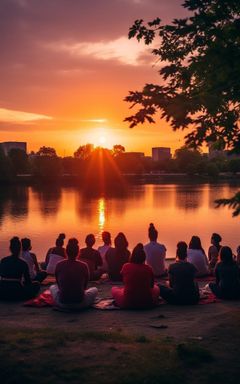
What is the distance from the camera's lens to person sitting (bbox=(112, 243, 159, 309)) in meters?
11.7

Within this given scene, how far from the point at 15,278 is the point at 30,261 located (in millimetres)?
2098

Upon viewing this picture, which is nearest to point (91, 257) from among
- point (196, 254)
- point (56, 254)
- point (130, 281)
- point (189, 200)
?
point (56, 254)

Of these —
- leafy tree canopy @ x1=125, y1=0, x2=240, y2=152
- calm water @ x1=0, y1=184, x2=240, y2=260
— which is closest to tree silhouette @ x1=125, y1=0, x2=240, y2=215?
leafy tree canopy @ x1=125, y1=0, x2=240, y2=152

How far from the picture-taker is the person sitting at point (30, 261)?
47.5 feet

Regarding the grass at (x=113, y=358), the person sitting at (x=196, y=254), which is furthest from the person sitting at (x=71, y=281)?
the person sitting at (x=196, y=254)

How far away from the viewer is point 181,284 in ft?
40.0

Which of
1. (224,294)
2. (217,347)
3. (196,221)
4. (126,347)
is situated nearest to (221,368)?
(217,347)

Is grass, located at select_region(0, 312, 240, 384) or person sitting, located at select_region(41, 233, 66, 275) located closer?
grass, located at select_region(0, 312, 240, 384)

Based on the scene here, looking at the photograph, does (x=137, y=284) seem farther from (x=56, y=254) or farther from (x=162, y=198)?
(x=162, y=198)

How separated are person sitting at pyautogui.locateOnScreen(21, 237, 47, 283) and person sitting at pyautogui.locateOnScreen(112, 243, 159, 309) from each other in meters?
3.70

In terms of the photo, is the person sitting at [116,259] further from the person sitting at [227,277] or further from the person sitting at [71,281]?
the person sitting at [71,281]

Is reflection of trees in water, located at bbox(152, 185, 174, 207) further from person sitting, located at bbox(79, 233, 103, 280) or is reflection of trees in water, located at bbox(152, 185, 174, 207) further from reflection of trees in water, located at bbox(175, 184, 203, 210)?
person sitting, located at bbox(79, 233, 103, 280)

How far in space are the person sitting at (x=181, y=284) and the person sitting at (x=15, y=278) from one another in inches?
134

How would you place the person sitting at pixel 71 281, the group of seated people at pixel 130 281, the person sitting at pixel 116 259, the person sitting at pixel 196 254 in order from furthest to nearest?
the person sitting at pixel 196 254 < the person sitting at pixel 116 259 < the group of seated people at pixel 130 281 < the person sitting at pixel 71 281
